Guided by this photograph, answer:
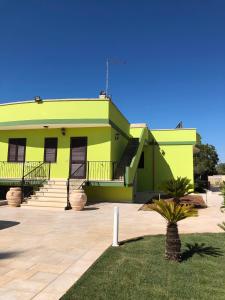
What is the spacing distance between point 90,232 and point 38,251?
2.25 meters

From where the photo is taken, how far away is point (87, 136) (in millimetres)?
16297

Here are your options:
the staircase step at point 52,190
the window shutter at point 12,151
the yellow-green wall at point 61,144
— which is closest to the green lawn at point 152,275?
the staircase step at point 52,190

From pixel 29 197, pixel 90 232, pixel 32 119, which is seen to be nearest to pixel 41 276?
pixel 90 232

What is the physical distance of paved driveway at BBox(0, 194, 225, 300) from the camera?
4586 millimetres

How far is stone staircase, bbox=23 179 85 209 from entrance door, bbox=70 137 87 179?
86 centimetres

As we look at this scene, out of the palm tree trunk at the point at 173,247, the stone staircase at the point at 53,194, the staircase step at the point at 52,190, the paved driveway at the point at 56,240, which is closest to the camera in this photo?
the paved driveway at the point at 56,240

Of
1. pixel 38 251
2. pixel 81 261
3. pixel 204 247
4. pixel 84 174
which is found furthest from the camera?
pixel 84 174

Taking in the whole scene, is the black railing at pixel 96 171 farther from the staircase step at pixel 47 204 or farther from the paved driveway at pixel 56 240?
the paved driveway at pixel 56 240

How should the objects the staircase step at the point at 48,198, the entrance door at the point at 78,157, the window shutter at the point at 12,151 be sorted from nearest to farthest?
the staircase step at the point at 48,198, the entrance door at the point at 78,157, the window shutter at the point at 12,151

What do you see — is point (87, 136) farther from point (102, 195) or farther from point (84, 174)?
point (102, 195)

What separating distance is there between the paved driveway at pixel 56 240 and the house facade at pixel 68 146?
118 inches

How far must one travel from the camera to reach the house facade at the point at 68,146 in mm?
15625

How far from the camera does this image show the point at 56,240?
7.36 metres

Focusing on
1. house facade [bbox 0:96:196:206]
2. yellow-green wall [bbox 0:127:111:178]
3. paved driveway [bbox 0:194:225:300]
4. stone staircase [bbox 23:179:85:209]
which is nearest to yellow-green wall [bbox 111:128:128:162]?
house facade [bbox 0:96:196:206]
